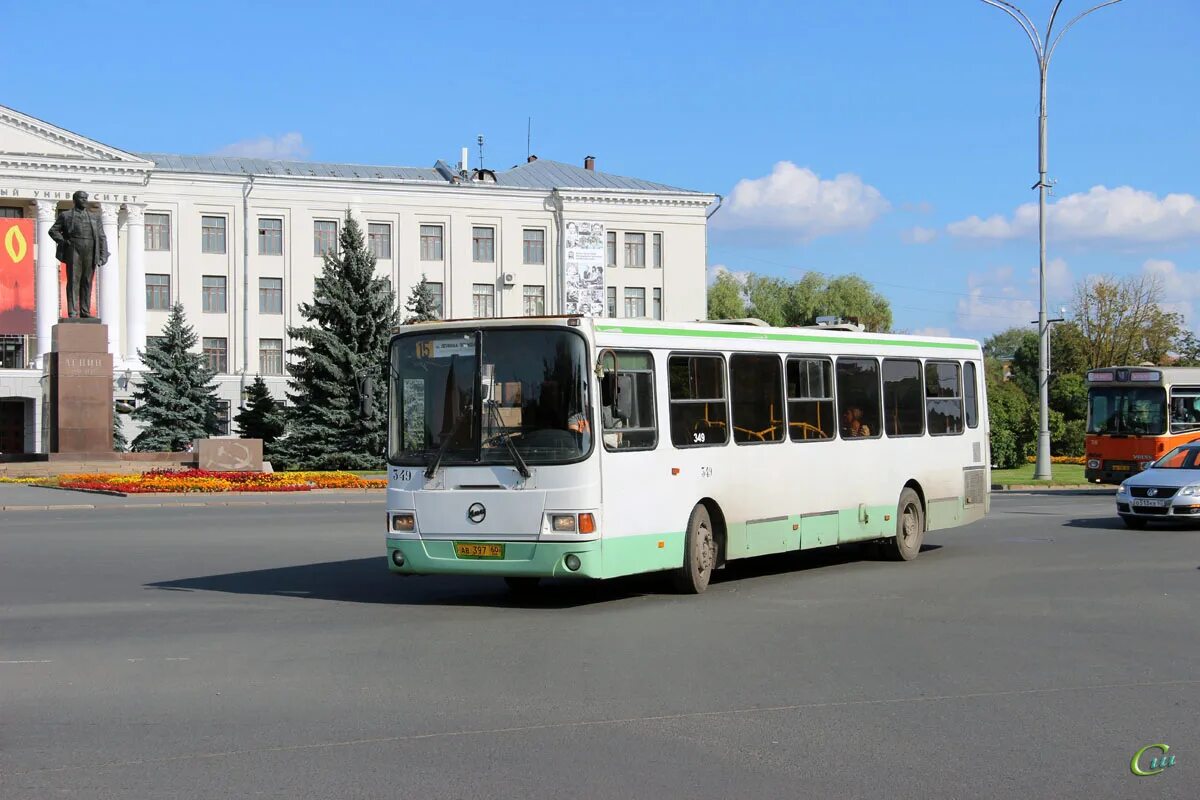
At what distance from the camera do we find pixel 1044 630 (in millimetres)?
11586

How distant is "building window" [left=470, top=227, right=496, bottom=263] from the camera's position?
7981 centimetres

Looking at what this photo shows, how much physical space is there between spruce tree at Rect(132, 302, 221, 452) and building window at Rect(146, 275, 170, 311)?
57.3 feet

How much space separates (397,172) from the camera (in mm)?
82312

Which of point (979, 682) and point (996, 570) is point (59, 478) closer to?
point (996, 570)

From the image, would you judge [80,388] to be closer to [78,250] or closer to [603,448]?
[78,250]

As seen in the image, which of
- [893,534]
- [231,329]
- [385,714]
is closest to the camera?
[385,714]

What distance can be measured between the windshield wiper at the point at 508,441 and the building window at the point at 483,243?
6764cm

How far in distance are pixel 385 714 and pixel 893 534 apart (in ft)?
35.0

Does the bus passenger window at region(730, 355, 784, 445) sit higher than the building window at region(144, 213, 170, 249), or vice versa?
the building window at region(144, 213, 170, 249)

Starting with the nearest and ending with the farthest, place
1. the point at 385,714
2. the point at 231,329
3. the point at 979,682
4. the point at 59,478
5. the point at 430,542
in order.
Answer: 1. the point at 385,714
2. the point at 979,682
3. the point at 430,542
4. the point at 59,478
5. the point at 231,329

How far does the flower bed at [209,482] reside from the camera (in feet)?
107

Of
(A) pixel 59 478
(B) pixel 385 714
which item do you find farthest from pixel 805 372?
(A) pixel 59 478

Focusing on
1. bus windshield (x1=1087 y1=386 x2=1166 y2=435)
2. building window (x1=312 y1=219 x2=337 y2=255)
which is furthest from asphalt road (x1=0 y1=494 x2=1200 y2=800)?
building window (x1=312 y1=219 x2=337 y2=255)

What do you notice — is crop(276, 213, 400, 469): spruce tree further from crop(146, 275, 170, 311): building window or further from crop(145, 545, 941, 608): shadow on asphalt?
crop(145, 545, 941, 608): shadow on asphalt
